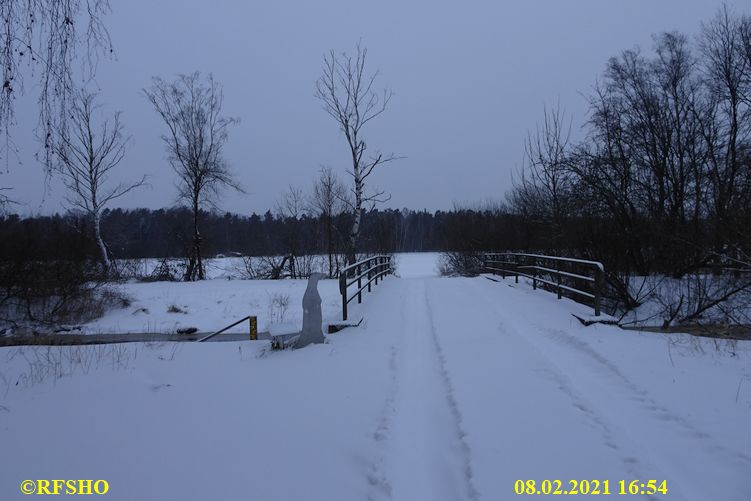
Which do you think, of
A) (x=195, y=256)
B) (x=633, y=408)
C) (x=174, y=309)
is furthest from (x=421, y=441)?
(x=195, y=256)

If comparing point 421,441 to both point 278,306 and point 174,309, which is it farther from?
point 174,309

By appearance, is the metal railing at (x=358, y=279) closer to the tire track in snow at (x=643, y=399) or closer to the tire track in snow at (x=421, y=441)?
the tire track in snow at (x=421, y=441)

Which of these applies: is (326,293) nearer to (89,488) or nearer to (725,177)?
(89,488)

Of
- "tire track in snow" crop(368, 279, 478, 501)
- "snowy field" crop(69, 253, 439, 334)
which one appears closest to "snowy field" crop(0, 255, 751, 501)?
"tire track in snow" crop(368, 279, 478, 501)

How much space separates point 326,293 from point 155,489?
1370 cm

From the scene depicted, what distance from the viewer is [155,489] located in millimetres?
2729
